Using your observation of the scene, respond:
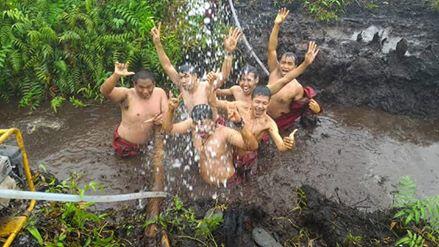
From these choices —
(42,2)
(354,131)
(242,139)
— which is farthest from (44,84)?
(354,131)

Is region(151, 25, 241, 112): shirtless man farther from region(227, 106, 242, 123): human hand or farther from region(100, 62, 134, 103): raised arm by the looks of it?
region(100, 62, 134, 103): raised arm

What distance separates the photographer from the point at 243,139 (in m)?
4.61

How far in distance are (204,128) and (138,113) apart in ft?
3.64

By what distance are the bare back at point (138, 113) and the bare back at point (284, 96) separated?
1.75 metres

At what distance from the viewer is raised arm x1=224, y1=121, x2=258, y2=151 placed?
4520 millimetres

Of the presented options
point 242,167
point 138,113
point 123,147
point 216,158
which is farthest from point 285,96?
point 123,147

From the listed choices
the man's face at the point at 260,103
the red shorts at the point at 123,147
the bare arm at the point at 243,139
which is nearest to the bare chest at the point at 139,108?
the red shorts at the point at 123,147

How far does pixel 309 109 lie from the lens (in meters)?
6.27

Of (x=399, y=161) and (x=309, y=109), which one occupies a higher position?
(x=309, y=109)

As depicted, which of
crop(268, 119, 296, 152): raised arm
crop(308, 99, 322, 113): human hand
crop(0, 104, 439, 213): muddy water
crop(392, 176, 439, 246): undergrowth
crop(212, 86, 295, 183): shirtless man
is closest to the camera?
crop(392, 176, 439, 246): undergrowth

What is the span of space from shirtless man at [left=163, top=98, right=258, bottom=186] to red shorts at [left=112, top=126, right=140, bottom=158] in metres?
0.84

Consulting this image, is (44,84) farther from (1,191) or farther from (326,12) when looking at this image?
(326,12)

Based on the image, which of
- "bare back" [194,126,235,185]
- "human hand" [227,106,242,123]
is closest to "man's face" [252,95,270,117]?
"human hand" [227,106,242,123]

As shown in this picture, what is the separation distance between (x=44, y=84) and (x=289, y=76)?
4508 mm
